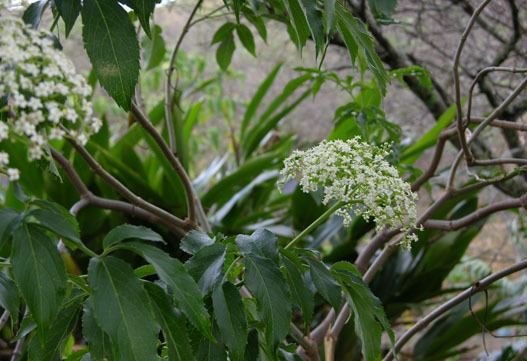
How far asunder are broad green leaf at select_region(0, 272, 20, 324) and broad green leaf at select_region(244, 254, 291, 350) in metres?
0.21

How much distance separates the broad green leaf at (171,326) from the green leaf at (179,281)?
36 millimetres

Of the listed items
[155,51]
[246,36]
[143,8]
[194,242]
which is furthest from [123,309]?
[155,51]

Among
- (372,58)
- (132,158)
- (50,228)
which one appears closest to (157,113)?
(132,158)

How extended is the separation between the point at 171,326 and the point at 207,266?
0.06 meters

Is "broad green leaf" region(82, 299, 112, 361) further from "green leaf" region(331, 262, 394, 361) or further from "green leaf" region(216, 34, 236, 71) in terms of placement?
"green leaf" region(216, 34, 236, 71)

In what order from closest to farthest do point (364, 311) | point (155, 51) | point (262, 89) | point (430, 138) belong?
point (364, 311), point (155, 51), point (430, 138), point (262, 89)

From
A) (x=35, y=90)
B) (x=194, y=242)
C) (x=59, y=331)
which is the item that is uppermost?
(x=35, y=90)

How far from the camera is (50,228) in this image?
0.47 metres

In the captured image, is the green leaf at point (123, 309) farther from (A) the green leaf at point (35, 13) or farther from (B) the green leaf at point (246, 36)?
(B) the green leaf at point (246, 36)

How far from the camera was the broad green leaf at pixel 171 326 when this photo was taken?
1.80ft

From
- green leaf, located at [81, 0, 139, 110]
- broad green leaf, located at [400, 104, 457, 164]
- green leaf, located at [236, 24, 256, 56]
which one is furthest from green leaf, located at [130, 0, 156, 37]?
broad green leaf, located at [400, 104, 457, 164]

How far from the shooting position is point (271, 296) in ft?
1.91

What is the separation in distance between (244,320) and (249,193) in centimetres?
173

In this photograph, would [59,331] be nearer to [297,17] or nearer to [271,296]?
[271,296]
